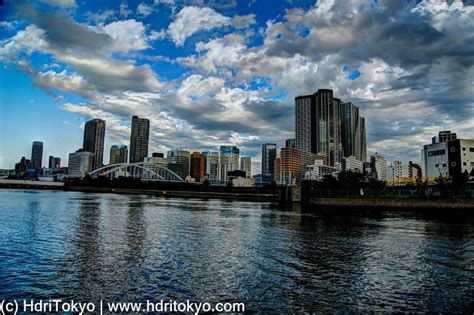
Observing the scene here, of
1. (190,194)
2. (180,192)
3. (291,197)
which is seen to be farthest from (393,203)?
(180,192)

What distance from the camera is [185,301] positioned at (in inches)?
451

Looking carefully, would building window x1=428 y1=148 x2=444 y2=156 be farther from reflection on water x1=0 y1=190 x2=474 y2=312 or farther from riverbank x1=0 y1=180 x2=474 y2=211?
reflection on water x1=0 y1=190 x2=474 y2=312

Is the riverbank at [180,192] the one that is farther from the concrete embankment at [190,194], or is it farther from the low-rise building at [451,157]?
the low-rise building at [451,157]

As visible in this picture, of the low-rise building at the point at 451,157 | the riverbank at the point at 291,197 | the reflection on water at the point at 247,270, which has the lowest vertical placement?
the reflection on water at the point at 247,270

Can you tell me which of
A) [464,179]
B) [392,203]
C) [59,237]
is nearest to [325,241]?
[59,237]

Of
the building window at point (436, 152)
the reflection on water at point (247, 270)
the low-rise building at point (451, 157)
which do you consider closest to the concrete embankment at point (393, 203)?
the reflection on water at point (247, 270)

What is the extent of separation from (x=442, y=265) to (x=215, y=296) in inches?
462

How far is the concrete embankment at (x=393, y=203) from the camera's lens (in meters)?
62.7

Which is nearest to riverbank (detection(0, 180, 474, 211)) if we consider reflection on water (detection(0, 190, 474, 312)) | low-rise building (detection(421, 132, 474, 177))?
reflection on water (detection(0, 190, 474, 312))

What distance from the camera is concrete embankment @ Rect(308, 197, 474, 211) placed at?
A: 6269 cm

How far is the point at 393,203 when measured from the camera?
2736 inches

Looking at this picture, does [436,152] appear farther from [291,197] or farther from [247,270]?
[247,270]

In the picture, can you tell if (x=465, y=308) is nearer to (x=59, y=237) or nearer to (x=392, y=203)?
(x=59, y=237)

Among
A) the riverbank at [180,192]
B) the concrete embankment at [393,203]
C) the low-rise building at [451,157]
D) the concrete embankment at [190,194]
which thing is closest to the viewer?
the concrete embankment at [393,203]
